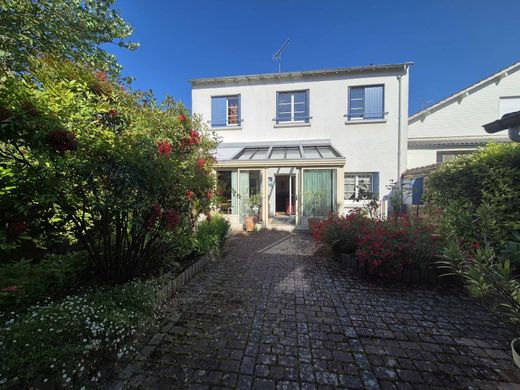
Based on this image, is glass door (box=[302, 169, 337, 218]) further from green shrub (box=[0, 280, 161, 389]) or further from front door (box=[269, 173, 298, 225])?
green shrub (box=[0, 280, 161, 389])

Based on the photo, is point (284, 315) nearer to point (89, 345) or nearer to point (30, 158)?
point (89, 345)

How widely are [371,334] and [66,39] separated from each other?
7817mm

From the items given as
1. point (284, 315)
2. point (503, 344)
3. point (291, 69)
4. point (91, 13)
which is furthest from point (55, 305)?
point (291, 69)

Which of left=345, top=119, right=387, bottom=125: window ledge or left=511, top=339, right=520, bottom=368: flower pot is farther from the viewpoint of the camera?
left=345, top=119, right=387, bottom=125: window ledge

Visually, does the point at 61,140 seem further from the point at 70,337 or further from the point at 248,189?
the point at 248,189

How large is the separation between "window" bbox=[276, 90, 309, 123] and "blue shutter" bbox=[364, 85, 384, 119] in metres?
3.09

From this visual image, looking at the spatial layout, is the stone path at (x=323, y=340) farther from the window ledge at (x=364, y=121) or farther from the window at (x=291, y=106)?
the window at (x=291, y=106)

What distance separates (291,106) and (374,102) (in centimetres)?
422

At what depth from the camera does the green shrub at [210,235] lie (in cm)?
541

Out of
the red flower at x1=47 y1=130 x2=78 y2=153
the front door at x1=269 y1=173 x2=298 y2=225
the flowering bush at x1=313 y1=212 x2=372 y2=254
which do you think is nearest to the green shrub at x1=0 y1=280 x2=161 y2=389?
the red flower at x1=47 y1=130 x2=78 y2=153

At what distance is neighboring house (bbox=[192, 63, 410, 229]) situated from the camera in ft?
31.9

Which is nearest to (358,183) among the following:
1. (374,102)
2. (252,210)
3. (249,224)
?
(374,102)

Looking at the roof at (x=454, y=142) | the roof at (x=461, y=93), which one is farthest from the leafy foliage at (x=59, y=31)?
the roof at (x=461, y=93)

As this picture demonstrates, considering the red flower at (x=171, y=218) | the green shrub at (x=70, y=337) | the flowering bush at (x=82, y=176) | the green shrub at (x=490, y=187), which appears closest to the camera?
the green shrub at (x=70, y=337)
